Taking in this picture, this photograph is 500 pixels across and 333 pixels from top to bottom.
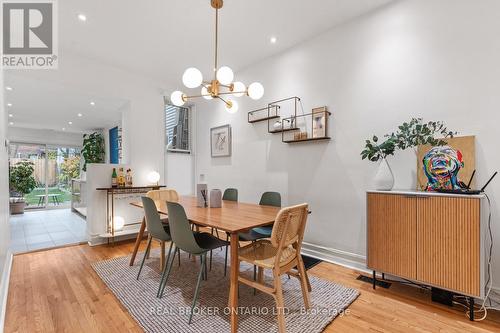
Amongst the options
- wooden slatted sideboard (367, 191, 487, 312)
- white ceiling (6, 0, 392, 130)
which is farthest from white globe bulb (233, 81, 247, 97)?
wooden slatted sideboard (367, 191, 487, 312)

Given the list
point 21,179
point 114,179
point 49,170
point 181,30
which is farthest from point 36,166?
point 181,30

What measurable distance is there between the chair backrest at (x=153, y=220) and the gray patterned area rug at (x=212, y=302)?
50 cm

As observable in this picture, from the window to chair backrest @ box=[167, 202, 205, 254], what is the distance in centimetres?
307

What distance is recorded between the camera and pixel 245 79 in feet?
13.6

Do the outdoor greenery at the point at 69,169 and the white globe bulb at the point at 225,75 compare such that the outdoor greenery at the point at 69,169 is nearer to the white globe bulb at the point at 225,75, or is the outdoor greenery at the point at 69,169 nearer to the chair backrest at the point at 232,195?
the chair backrest at the point at 232,195

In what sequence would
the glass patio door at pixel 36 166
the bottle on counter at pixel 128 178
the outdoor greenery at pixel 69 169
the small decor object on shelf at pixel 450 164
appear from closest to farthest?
the small decor object on shelf at pixel 450 164, the bottle on counter at pixel 128 178, the glass patio door at pixel 36 166, the outdoor greenery at pixel 69 169

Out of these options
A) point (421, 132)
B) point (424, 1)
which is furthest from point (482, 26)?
point (421, 132)

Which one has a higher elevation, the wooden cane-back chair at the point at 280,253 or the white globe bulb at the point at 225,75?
the white globe bulb at the point at 225,75

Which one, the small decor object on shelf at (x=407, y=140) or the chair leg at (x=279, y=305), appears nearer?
the chair leg at (x=279, y=305)

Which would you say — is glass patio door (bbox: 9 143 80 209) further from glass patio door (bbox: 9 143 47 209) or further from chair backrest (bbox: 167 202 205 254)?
chair backrest (bbox: 167 202 205 254)

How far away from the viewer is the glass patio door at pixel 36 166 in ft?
22.8

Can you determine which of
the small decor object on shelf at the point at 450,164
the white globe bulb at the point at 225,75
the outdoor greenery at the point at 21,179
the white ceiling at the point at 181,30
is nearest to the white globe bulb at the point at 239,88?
the white globe bulb at the point at 225,75

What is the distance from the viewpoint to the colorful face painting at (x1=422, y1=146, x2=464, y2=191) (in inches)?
77.3

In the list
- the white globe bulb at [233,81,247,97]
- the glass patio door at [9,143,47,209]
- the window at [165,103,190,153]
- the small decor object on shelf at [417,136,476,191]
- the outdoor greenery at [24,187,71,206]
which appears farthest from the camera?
the outdoor greenery at [24,187,71,206]
